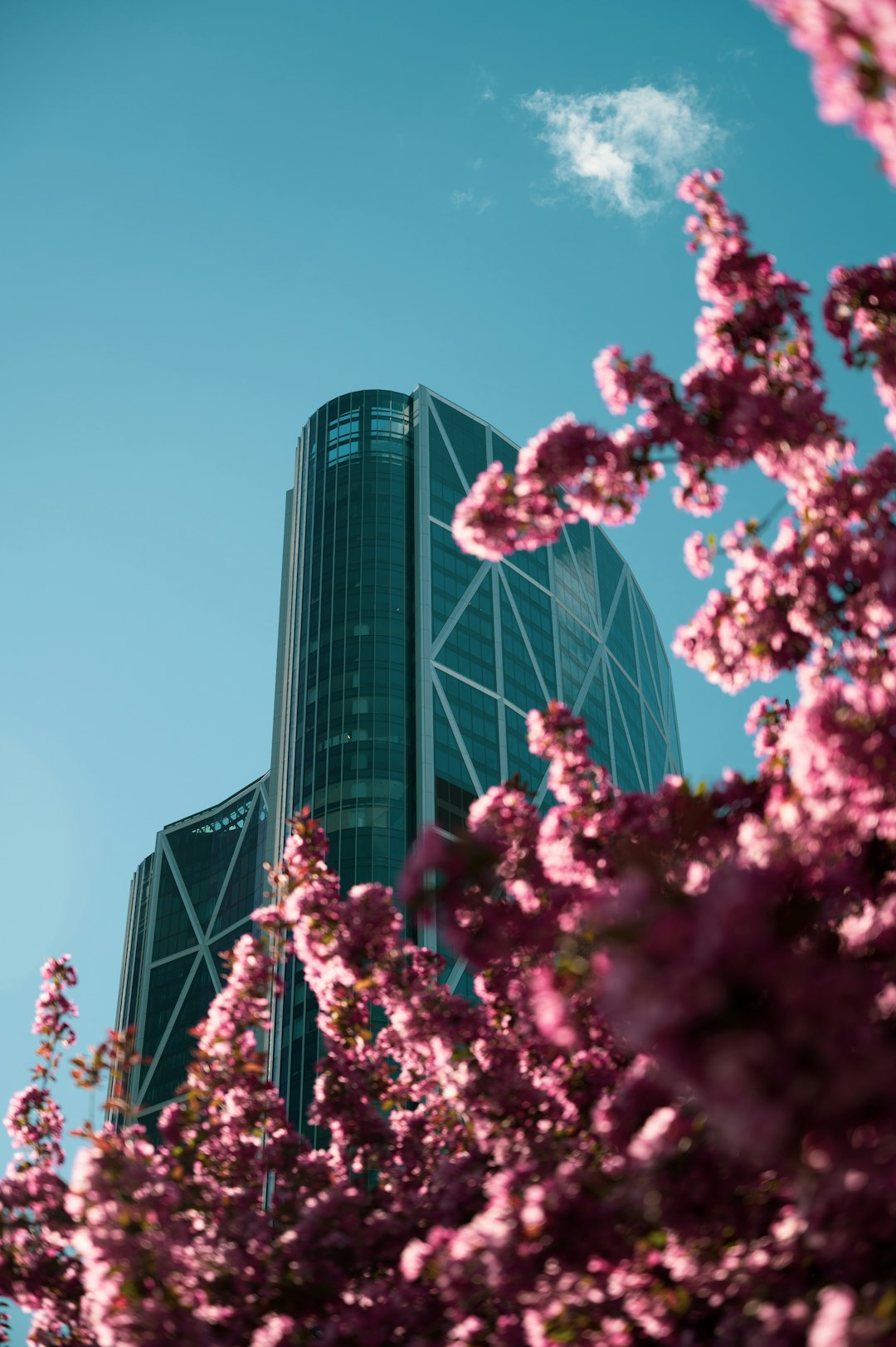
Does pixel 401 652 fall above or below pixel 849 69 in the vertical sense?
above

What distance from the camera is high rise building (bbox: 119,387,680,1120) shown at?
278 ft

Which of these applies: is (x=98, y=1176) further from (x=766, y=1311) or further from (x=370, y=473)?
(x=370, y=473)

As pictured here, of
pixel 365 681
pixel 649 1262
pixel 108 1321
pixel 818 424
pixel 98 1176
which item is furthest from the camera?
pixel 365 681

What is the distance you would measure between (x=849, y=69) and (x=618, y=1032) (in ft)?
21.8

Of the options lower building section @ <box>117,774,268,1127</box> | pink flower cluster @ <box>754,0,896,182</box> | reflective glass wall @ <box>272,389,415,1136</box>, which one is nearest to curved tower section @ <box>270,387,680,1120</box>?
reflective glass wall @ <box>272,389,415,1136</box>

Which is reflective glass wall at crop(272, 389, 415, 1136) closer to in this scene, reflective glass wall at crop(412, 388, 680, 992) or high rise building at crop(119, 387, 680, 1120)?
high rise building at crop(119, 387, 680, 1120)

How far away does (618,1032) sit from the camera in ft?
29.1

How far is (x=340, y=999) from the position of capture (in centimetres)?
1180

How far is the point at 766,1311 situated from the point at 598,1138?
2693mm

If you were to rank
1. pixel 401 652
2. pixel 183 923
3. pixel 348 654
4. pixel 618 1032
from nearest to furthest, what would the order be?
pixel 618 1032
pixel 348 654
pixel 401 652
pixel 183 923

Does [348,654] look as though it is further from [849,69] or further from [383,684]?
[849,69]

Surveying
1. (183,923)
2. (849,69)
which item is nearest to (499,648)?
(183,923)

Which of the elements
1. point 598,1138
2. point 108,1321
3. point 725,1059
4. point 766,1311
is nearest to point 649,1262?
point 766,1311

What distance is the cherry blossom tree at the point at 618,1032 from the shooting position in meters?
4.40
